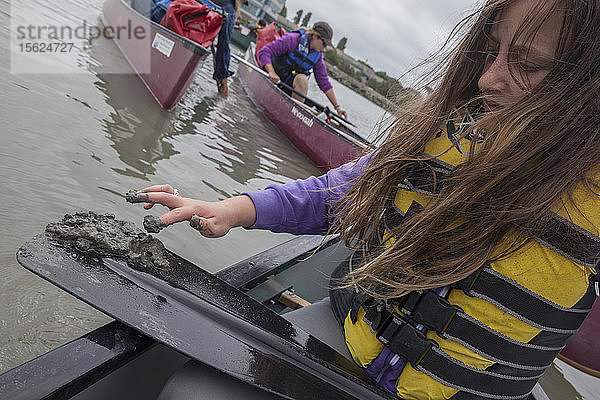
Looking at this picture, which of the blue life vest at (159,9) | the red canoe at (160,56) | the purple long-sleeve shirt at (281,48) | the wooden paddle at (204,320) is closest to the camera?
the wooden paddle at (204,320)

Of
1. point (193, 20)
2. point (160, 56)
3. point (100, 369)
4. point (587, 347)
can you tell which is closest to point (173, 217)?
point (100, 369)

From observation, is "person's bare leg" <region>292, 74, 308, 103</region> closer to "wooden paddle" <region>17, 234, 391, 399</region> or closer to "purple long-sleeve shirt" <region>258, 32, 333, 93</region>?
"purple long-sleeve shirt" <region>258, 32, 333, 93</region>

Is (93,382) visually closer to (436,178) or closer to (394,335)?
(394,335)

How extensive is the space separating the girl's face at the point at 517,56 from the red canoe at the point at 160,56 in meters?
4.56

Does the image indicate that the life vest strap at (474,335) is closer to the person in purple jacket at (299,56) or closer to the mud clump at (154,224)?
the mud clump at (154,224)

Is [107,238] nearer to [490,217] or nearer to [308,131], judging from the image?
[490,217]

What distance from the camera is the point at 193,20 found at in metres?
5.91

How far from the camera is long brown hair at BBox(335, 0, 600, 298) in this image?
1.04m

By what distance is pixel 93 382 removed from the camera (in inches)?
37.4

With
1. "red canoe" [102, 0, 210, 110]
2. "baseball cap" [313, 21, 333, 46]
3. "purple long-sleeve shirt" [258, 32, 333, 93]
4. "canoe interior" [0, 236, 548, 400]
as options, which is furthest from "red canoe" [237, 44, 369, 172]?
"canoe interior" [0, 236, 548, 400]

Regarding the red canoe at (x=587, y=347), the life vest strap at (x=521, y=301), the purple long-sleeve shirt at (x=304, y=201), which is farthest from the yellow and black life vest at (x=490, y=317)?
the red canoe at (x=587, y=347)

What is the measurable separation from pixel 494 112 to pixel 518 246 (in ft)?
1.21

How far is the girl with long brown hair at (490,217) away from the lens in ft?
3.50

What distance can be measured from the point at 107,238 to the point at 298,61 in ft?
24.5
